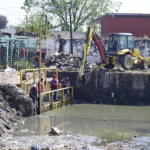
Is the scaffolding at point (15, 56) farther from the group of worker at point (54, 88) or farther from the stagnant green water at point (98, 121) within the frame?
the stagnant green water at point (98, 121)

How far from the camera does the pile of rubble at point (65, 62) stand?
84.6 ft

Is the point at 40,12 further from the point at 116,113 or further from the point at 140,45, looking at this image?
the point at 116,113

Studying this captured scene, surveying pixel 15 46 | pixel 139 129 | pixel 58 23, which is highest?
pixel 58 23

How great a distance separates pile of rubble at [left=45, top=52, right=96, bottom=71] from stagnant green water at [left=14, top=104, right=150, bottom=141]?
6057mm

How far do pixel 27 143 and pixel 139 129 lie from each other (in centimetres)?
521

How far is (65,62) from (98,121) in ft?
36.0

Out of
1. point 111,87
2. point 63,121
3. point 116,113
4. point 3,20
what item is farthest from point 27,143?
point 3,20

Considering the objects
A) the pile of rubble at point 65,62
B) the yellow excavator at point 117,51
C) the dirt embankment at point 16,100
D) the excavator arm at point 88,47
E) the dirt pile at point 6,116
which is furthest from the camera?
the pile of rubble at point 65,62

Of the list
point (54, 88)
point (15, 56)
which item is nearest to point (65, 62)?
point (15, 56)

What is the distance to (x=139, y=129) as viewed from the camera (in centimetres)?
1463

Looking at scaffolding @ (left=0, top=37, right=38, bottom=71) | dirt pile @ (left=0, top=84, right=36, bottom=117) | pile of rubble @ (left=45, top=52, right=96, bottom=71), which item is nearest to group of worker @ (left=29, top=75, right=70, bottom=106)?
dirt pile @ (left=0, top=84, right=36, bottom=117)

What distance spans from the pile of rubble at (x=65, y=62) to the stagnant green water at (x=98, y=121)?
6.06 metres

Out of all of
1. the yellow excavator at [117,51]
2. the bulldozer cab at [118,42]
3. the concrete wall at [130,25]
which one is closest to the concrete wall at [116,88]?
the yellow excavator at [117,51]

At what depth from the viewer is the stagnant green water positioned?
14067 mm
